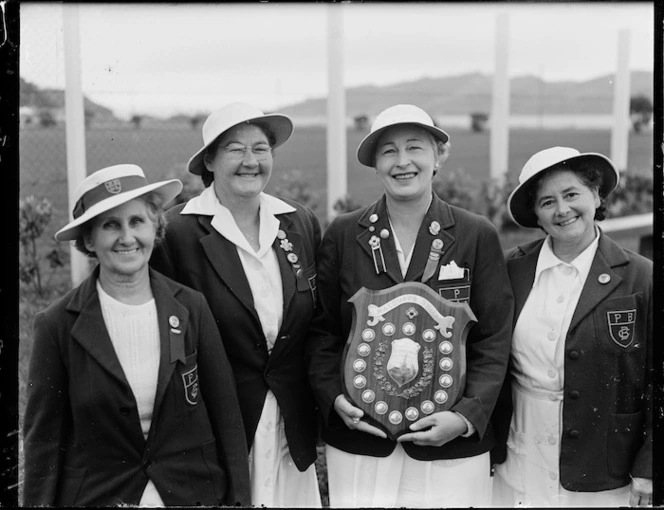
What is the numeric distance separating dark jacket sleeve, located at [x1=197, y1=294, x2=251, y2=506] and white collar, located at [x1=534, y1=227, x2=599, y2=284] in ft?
5.37

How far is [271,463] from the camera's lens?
146 inches

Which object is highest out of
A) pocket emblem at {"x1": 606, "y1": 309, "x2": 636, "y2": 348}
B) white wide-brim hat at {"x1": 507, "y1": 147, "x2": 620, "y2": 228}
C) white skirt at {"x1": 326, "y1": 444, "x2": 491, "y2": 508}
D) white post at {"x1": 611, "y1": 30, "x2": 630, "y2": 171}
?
white post at {"x1": 611, "y1": 30, "x2": 630, "y2": 171}

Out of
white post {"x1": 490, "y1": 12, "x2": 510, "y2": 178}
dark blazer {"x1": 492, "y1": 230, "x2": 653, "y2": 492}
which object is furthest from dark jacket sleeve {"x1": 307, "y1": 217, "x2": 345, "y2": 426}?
white post {"x1": 490, "y1": 12, "x2": 510, "y2": 178}

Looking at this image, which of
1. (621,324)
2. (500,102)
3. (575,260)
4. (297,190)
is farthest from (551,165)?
(500,102)

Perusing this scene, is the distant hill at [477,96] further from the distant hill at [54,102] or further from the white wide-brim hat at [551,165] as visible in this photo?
the white wide-brim hat at [551,165]

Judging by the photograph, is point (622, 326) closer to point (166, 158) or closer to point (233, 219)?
point (233, 219)

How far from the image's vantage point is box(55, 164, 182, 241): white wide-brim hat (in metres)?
3.18

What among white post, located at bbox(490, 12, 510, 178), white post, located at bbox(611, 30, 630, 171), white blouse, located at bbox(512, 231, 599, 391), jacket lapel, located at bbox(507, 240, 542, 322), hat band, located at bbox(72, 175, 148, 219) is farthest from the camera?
white post, located at bbox(611, 30, 630, 171)

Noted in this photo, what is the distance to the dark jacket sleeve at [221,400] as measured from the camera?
133 inches

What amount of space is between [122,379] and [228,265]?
799 mm

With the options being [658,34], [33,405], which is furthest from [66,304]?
[658,34]

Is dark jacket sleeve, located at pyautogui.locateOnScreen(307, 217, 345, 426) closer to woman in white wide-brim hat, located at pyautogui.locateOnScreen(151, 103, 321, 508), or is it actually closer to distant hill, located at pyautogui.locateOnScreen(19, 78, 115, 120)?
woman in white wide-brim hat, located at pyautogui.locateOnScreen(151, 103, 321, 508)

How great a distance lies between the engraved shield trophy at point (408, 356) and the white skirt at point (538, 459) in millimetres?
455

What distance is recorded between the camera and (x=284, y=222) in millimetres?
3848
